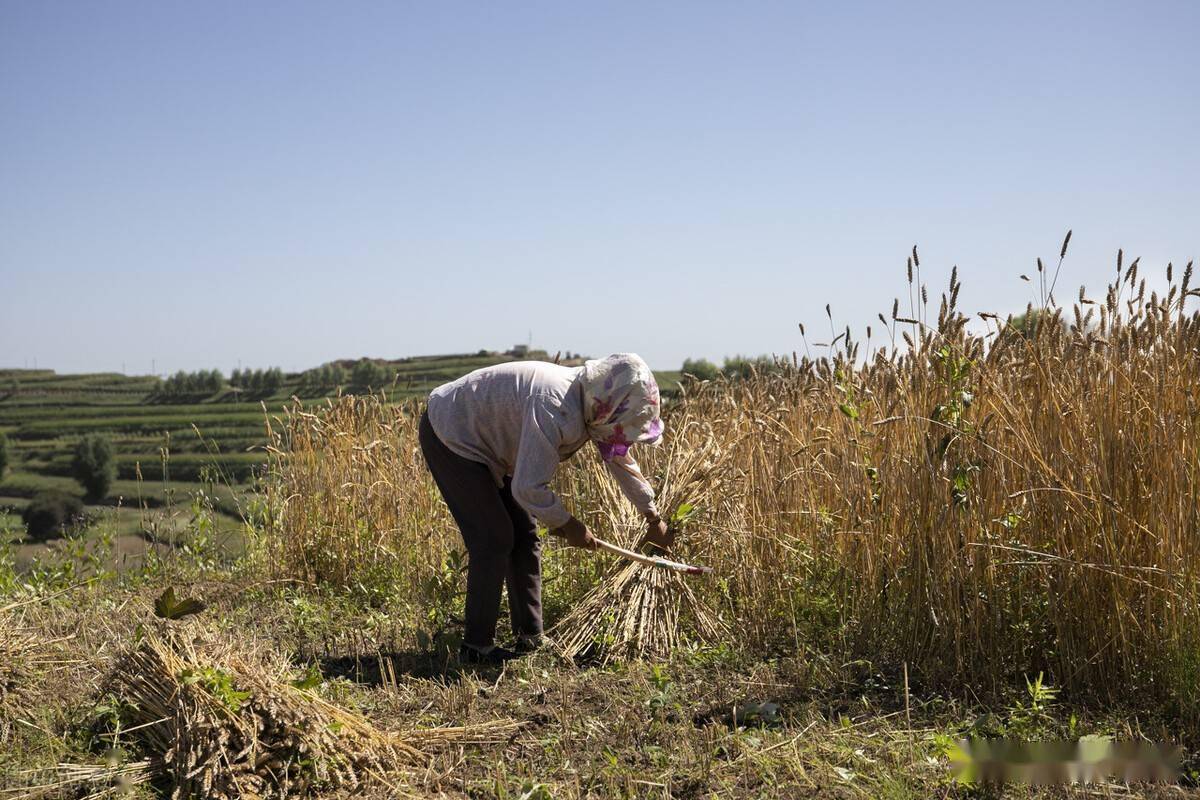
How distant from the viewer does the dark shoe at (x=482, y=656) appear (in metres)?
4.11

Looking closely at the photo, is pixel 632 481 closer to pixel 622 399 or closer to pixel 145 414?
pixel 622 399

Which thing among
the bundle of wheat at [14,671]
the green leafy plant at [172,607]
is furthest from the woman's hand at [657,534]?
the bundle of wheat at [14,671]

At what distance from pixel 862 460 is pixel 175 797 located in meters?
2.92

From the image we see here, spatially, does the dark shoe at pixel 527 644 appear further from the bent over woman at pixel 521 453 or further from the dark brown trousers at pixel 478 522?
the dark brown trousers at pixel 478 522

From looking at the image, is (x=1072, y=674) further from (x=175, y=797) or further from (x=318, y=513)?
(x=318, y=513)

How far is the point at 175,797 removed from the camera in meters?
2.65

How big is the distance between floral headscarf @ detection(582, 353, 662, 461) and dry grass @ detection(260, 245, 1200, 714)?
845mm

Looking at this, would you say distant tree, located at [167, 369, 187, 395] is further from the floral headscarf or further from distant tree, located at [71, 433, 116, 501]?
the floral headscarf

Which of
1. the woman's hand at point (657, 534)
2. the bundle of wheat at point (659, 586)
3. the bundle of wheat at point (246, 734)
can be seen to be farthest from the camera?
the woman's hand at point (657, 534)

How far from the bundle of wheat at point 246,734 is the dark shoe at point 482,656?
1067 millimetres

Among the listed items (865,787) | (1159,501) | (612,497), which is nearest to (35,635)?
(612,497)

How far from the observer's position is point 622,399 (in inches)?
143

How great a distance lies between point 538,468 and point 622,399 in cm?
43

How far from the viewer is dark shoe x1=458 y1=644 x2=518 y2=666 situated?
4.11 metres
